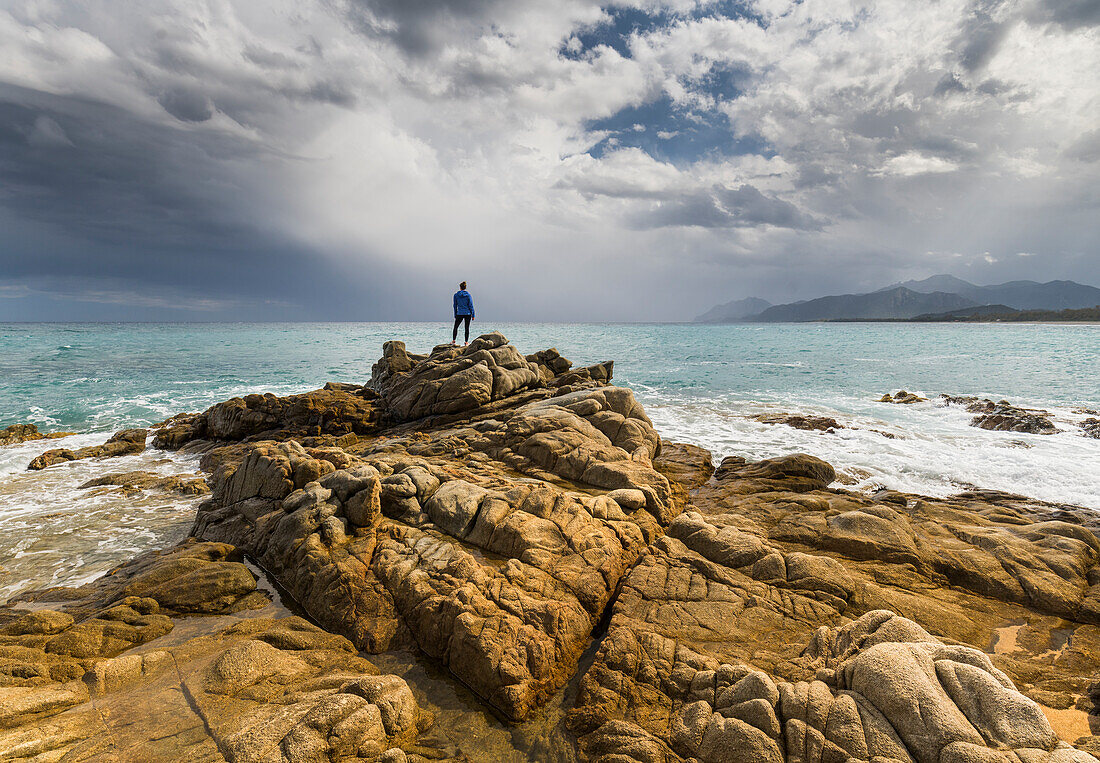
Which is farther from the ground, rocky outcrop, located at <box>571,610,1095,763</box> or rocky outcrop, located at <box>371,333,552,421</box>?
rocky outcrop, located at <box>371,333,552,421</box>

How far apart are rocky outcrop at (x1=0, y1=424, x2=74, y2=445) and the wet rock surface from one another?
54.4 ft

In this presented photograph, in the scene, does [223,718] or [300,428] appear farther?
[300,428]

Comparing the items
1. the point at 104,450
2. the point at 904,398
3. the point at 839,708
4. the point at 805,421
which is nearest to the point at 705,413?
the point at 805,421

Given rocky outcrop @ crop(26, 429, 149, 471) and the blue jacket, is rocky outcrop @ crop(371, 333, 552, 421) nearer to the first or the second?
the blue jacket

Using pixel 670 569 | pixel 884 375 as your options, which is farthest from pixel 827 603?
pixel 884 375

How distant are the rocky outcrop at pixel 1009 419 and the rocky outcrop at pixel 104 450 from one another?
38.1m

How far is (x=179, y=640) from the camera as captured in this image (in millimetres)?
6848

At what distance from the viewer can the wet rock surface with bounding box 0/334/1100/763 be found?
4.81 meters

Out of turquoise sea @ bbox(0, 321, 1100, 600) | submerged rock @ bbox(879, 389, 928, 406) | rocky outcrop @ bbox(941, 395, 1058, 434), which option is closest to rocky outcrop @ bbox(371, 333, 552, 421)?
turquoise sea @ bbox(0, 321, 1100, 600)

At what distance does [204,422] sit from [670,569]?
71.7ft

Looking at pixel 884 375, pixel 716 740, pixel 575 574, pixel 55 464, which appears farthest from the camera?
pixel 884 375

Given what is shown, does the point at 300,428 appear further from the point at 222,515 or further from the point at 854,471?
the point at 854,471

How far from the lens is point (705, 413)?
26016mm

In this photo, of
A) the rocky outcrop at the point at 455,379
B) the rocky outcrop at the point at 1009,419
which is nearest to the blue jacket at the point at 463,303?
the rocky outcrop at the point at 455,379
